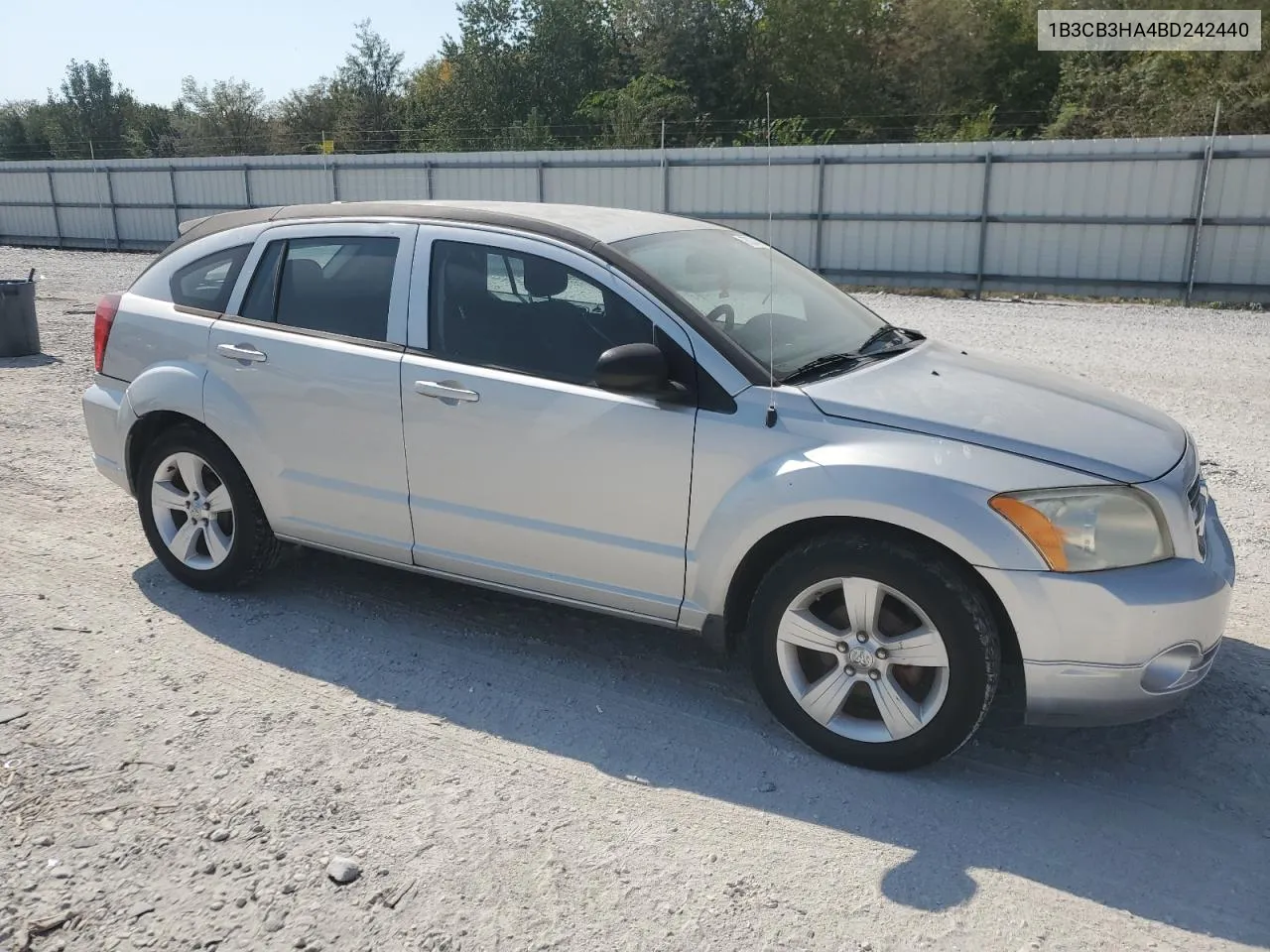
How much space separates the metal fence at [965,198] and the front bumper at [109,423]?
13927 mm

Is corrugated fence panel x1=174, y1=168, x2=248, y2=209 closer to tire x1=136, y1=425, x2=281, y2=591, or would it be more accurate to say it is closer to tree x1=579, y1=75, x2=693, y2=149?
tree x1=579, y1=75, x2=693, y2=149

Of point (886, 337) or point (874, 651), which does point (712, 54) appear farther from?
point (874, 651)

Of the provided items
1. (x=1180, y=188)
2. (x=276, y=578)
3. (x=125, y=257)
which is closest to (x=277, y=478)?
(x=276, y=578)

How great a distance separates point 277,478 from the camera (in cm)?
435

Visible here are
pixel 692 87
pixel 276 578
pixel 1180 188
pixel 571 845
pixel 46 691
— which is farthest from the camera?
pixel 692 87

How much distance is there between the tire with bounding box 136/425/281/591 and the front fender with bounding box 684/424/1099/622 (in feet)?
7.16

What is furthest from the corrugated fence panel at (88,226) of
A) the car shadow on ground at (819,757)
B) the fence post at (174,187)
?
the car shadow on ground at (819,757)

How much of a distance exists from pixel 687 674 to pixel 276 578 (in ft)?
7.04

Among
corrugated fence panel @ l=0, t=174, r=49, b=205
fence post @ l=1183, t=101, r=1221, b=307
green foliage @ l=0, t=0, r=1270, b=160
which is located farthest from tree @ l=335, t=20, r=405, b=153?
fence post @ l=1183, t=101, r=1221, b=307

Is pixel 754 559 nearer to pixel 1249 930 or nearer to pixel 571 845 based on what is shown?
pixel 571 845

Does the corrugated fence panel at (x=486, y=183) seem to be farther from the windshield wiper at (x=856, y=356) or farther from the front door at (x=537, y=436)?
the front door at (x=537, y=436)

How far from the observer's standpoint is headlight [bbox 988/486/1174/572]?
9.82 ft

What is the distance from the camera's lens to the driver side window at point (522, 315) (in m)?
3.71

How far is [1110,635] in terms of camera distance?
297 centimetres
